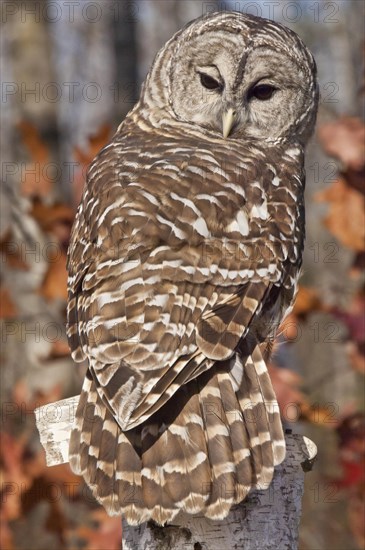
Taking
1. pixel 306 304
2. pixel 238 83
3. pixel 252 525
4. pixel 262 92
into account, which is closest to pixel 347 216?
pixel 306 304

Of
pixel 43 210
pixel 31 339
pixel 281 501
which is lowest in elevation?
pixel 31 339

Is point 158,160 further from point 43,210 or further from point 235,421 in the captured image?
point 43,210

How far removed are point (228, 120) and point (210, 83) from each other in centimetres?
37

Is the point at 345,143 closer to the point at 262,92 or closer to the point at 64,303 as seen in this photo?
the point at 262,92

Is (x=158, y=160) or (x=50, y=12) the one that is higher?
(x=158, y=160)

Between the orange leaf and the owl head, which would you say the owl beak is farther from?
the orange leaf

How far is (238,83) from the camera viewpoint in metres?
4.66

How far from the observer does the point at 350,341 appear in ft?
19.0

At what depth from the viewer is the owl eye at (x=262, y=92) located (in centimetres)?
476

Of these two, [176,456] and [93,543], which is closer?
[176,456]

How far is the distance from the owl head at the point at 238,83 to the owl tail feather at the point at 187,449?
1643 millimetres

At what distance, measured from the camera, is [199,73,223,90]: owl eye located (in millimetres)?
4750

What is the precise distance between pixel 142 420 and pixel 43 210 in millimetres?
2885

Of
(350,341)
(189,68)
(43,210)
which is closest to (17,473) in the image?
(43,210)
